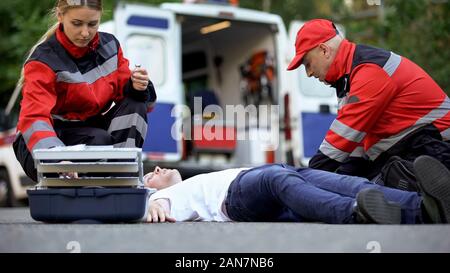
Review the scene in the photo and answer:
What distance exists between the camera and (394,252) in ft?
8.36

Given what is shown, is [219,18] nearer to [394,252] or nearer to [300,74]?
[300,74]

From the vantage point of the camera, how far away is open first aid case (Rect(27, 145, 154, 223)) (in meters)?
3.58

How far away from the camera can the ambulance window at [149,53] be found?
977 centimetres

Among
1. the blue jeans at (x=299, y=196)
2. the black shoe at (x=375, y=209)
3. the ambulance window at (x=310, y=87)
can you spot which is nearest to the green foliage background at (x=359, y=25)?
the ambulance window at (x=310, y=87)

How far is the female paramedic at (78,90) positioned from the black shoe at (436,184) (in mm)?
1643

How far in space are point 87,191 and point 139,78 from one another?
1017 millimetres

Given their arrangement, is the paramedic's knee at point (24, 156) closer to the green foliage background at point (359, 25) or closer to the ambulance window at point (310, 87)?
the green foliage background at point (359, 25)

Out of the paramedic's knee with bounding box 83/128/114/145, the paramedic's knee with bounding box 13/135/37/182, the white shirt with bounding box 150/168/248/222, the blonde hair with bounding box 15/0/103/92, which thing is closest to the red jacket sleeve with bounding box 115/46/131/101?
the paramedic's knee with bounding box 83/128/114/145

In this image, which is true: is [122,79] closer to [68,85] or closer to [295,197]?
[68,85]

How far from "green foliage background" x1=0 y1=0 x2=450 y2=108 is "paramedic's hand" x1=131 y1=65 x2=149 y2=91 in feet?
6.36

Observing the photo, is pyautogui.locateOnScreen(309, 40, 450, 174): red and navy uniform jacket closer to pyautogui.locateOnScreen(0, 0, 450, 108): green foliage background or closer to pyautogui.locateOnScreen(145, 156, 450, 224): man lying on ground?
pyautogui.locateOnScreen(145, 156, 450, 224): man lying on ground
